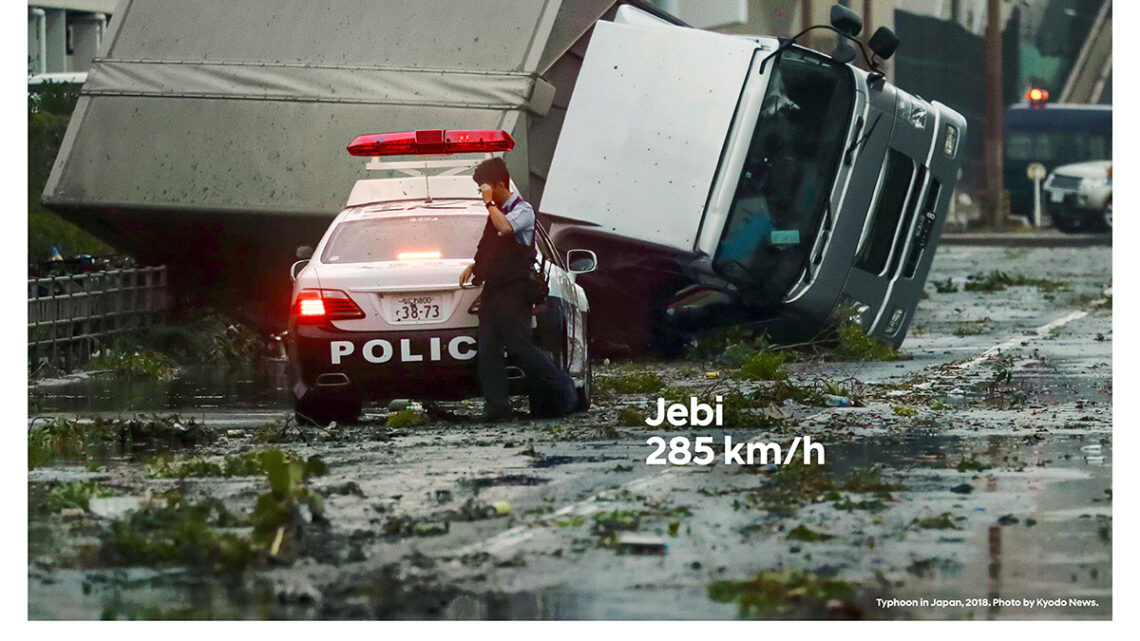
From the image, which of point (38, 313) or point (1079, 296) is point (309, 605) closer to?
point (38, 313)

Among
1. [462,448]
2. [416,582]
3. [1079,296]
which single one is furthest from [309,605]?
[1079,296]

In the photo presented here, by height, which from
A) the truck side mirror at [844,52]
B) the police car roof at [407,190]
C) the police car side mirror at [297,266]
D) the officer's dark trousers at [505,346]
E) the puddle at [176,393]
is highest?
the truck side mirror at [844,52]

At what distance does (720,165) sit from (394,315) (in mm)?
4909

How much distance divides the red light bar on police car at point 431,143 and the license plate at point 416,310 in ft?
4.04

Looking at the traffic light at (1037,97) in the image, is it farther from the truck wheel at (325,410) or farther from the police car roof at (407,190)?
the truck wheel at (325,410)

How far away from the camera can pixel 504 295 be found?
39.8 ft

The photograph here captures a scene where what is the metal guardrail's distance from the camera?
56.6ft

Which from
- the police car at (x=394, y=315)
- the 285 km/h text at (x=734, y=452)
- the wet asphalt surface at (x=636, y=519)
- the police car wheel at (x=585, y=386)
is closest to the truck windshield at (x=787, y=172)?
the wet asphalt surface at (x=636, y=519)

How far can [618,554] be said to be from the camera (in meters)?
8.05

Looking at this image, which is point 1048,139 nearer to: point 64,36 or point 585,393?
point 64,36

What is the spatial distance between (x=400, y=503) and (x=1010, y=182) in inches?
1782

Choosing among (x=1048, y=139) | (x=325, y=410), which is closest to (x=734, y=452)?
(x=325, y=410)

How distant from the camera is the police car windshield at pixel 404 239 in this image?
12547 millimetres

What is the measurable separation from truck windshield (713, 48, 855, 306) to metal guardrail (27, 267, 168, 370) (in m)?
4.96
